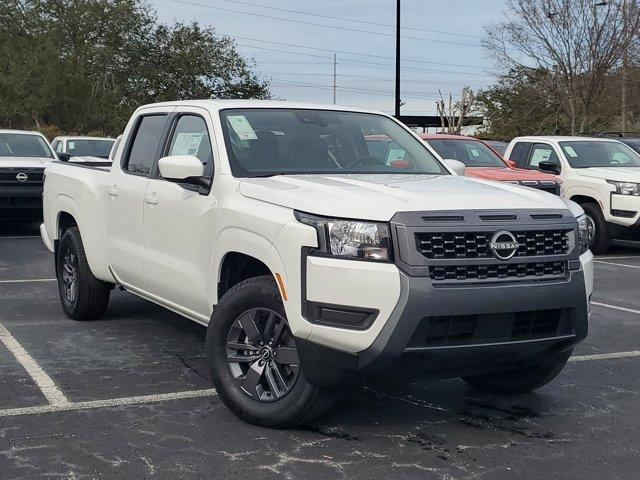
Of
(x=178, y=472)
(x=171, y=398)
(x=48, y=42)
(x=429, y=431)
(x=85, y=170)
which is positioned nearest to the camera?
(x=178, y=472)

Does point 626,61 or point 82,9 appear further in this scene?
point 82,9

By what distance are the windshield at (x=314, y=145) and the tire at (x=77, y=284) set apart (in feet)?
7.60

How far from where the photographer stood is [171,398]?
5.38m

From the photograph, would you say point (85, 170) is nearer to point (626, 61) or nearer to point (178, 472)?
point (178, 472)

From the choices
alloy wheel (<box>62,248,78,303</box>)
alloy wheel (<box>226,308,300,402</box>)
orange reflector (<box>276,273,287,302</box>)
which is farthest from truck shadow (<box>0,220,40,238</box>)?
orange reflector (<box>276,273,287,302</box>)

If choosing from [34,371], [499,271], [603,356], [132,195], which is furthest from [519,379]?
[34,371]

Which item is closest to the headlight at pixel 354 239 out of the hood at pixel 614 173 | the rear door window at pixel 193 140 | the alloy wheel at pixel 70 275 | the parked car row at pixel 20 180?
the rear door window at pixel 193 140

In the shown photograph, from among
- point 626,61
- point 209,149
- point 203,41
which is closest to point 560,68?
point 626,61

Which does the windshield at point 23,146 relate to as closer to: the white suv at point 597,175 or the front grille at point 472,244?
the white suv at point 597,175

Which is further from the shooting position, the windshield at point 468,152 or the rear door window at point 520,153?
the rear door window at point 520,153

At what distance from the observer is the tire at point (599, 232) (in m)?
13.2

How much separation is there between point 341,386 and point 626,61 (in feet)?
91.2

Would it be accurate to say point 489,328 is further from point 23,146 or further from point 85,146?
point 85,146

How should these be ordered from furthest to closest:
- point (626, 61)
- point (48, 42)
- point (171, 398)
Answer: point (48, 42)
point (626, 61)
point (171, 398)
